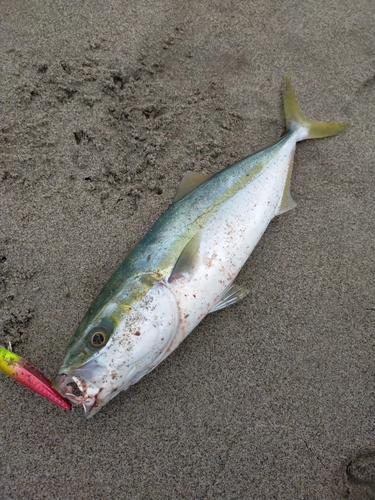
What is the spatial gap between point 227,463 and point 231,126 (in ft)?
6.91

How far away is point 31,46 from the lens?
2842 mm

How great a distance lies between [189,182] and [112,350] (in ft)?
3.62

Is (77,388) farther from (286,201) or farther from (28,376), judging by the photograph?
(286,201)

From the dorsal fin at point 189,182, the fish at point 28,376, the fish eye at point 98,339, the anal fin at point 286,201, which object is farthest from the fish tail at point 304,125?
the fish at point 28,376

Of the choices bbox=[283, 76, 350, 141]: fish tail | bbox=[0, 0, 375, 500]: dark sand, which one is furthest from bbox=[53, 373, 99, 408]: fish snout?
bbox=[283, 76, 350, 141]: fish tail

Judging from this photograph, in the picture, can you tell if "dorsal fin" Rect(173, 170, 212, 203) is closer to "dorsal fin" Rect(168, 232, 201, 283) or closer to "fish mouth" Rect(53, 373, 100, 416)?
"dorsal fin" Rect(168, 232, 201, 283)

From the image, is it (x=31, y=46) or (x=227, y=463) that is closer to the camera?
(x=227, y=463)

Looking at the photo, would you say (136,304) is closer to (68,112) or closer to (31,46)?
(68,112)

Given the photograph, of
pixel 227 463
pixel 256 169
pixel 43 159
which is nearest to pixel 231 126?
pixel 256 169

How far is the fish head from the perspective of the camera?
6.12ft

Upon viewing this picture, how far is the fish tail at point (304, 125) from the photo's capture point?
107 inches

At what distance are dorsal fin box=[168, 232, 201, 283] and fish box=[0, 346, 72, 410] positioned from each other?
2.73 ft

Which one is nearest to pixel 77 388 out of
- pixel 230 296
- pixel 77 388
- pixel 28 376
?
pixel 77 388

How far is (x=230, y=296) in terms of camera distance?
2.34m
